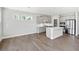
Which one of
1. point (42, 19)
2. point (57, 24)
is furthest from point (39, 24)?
point (57, 24)

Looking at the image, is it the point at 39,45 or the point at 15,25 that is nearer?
the point at 39,45

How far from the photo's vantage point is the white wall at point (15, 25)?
697 cm

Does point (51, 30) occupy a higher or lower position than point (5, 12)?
Result: lower

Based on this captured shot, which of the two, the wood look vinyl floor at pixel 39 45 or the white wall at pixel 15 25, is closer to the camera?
the wood look vinyl floor at pixel 39 45

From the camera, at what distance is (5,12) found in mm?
6863

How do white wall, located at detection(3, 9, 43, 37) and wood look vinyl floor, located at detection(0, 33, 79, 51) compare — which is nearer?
wood look vinyl floor, located at detection(0, 33, 79, 51)

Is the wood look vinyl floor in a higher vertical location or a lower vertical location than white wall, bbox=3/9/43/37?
lower

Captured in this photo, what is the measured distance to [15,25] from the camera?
7.93 m

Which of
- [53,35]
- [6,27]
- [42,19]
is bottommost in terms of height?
[53,35]

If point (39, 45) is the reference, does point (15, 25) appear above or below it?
above

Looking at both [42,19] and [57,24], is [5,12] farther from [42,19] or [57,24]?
[57,24]

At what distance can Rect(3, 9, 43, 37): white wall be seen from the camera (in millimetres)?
6974

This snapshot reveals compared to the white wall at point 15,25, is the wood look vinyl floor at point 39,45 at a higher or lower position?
lower
